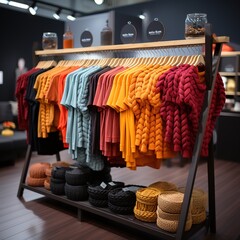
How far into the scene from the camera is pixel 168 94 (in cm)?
237

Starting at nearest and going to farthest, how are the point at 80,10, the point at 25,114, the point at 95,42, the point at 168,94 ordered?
the point at 168,94 < the point at 25,114 < the point at 95,42 < the point at 80,10

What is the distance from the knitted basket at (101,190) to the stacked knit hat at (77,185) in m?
0.14

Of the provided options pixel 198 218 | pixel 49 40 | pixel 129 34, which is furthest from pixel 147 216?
pixel 49 40

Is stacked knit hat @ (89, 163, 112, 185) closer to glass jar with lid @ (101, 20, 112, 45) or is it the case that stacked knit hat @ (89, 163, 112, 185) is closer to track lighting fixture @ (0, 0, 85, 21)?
glass jar with lid @ (101, 20, 112, 45)

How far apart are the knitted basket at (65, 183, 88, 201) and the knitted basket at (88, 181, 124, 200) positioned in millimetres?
132

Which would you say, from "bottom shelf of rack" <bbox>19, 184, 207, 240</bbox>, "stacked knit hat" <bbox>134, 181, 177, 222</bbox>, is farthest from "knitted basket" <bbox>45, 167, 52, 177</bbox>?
"stacked knit hat" <bbox>134, 181, 177, 222</bbox>

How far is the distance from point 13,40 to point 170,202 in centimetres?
729

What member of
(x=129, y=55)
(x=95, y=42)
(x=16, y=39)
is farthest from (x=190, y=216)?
(x=16, y=39)

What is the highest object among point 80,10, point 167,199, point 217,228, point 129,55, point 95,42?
point 80,10

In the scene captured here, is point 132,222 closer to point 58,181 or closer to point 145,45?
point 58,181

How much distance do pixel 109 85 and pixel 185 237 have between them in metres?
1.39

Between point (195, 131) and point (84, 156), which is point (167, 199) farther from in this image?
point (84, 156)

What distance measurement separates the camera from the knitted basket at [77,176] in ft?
10.5

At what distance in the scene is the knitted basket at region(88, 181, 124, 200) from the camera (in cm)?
298
